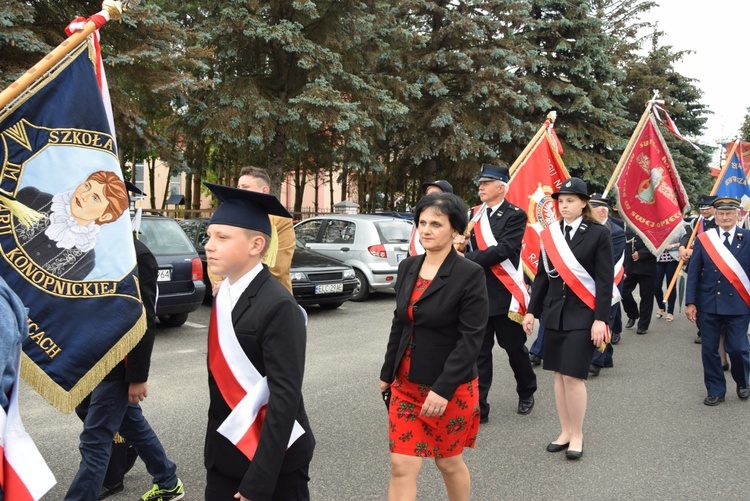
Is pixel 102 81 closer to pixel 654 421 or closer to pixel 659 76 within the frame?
pixel 654 421

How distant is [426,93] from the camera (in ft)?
75.2

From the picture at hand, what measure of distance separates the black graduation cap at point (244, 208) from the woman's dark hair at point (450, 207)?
1.07 m

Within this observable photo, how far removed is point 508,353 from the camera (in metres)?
5.60

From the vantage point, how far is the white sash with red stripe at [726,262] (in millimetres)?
6184

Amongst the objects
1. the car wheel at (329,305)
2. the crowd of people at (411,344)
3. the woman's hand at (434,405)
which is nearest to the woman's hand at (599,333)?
the crowd of people at (411,344)

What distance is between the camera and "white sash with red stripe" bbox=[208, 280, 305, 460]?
2.37 m

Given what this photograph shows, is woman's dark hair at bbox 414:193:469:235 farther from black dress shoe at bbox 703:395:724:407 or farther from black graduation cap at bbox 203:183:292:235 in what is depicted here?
black dress shoe at bbox 703:395:724:407

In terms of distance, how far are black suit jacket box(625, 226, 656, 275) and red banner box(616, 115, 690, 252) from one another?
1.69 metres

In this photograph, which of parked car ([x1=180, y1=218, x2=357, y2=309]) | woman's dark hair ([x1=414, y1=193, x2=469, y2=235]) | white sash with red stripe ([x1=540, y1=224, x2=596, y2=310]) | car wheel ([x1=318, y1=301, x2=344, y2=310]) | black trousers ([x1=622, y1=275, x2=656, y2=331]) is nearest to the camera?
woman's dark hair ([x1=414, y1=193, x2=469, y2=235])

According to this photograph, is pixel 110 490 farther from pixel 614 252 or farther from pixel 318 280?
pixel 318 280

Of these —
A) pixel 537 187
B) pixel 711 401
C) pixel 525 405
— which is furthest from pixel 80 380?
pixel 537 187

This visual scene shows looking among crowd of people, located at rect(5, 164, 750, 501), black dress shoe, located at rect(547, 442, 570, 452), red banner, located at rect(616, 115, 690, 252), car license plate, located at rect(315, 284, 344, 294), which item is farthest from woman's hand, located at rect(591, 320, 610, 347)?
car license plate, located at rect(315, 284, 344, 294)

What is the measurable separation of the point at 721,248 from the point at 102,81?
566 centimetres

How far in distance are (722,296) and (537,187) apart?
7.33ft
